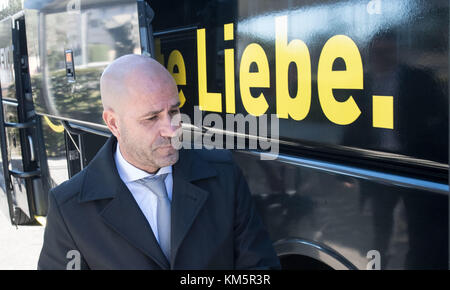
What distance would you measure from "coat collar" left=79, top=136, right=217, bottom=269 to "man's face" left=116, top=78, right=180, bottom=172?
0.07 meters

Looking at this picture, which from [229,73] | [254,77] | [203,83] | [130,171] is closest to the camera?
[130,171]

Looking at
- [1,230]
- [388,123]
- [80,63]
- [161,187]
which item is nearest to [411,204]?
[388,123]

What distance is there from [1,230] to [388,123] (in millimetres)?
5452

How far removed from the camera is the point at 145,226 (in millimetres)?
1655

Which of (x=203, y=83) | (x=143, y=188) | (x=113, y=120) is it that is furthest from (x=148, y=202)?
(x=203, y=83)

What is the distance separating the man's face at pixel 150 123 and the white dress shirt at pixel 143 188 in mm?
26

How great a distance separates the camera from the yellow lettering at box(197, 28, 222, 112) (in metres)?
2.56

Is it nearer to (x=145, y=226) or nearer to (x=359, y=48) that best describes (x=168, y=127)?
(x=145, y=226)

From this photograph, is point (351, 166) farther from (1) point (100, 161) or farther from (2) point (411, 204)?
(1) point (100, 161)

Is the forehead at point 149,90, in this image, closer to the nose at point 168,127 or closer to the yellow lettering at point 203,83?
the nose at point 168,127

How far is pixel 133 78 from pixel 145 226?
18.1 inches

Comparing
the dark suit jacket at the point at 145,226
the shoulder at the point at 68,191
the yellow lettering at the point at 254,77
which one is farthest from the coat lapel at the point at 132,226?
the yellow lettering at the point at 254,77

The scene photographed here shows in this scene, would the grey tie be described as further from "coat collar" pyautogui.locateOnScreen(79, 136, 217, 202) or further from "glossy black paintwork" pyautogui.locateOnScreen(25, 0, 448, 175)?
"glossy black paintwork" pyautogui.locateOnScreen(25, 0, 448, 175)

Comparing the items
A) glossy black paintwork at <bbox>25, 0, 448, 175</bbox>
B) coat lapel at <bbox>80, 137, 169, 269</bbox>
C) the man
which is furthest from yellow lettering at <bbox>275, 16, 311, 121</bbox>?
coat lapel at <bbox>80, 137, 169, 269</bbox>
